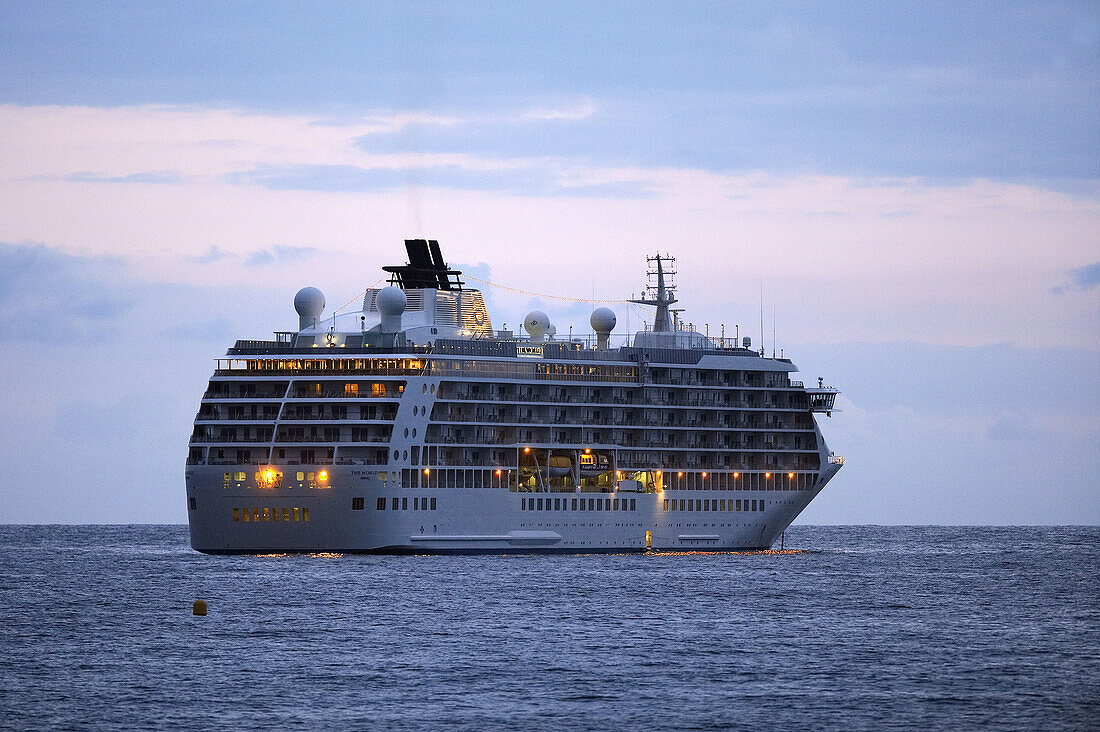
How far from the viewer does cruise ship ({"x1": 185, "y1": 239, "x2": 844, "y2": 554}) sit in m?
108

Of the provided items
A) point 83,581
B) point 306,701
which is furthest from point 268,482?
point 306,701

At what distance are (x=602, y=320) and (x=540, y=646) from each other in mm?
54243

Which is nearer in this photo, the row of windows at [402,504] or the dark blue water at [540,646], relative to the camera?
the dark blue water at [540,646]

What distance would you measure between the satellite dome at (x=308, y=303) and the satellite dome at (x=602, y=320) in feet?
63.8

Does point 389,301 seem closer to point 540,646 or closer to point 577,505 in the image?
point 577,505

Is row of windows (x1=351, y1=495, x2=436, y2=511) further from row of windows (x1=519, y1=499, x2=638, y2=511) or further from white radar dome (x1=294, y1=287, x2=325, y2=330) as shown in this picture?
white radar dome (x1=294, y1=287, x2=325, y2=330)

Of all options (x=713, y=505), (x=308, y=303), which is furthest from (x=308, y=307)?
(x=713, y=505)

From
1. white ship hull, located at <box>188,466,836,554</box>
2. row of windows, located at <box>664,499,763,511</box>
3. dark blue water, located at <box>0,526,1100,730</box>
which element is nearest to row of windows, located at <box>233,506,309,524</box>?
white ship hull, located at <box>188,466,836,554</box>

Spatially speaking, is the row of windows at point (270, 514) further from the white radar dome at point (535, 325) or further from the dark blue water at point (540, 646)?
the white radar dome at point (535, 325)

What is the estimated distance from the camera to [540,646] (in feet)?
246

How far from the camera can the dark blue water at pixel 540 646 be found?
59609 millimetres

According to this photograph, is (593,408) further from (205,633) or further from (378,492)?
(205,633)

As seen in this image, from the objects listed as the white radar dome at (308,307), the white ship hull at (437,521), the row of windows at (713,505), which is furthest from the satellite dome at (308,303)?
the row of windows at (713,505)

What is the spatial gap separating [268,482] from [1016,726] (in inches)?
2319
